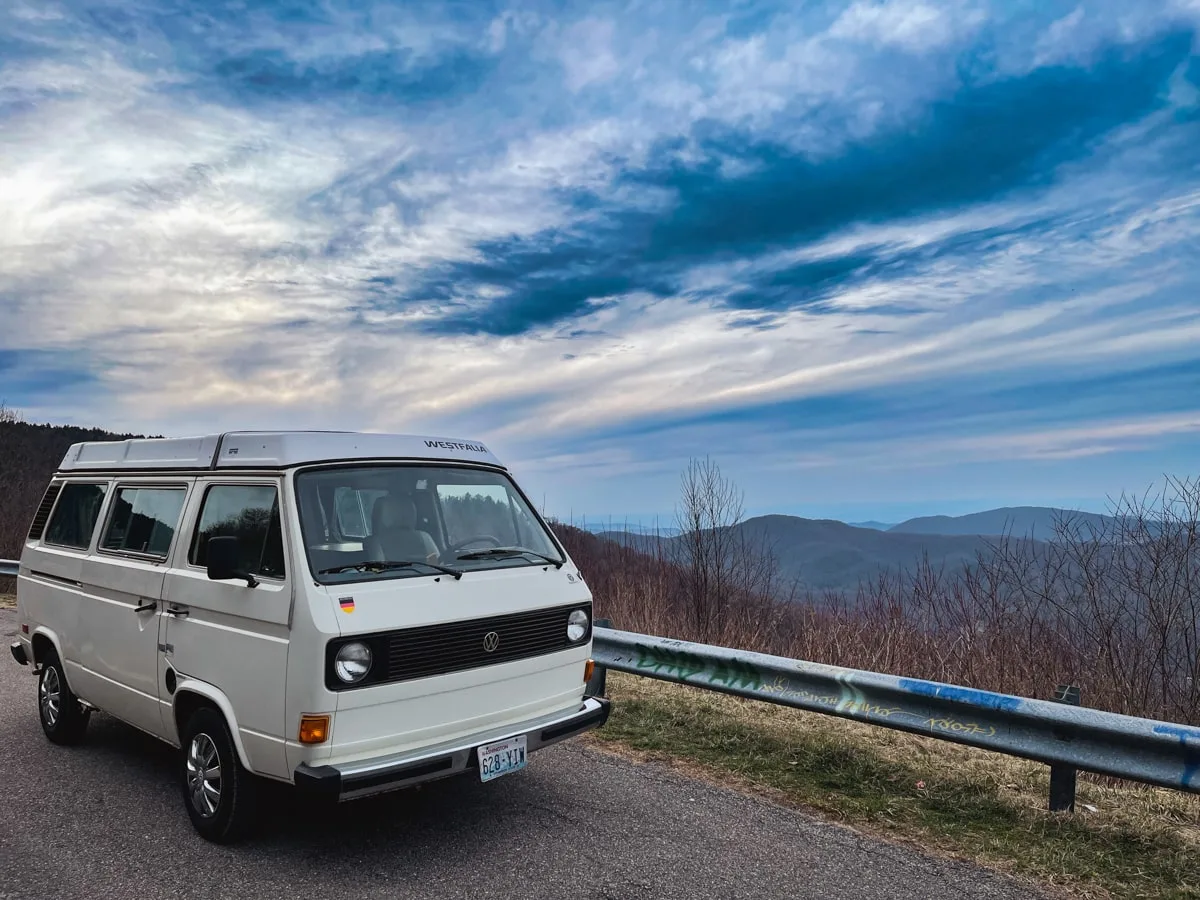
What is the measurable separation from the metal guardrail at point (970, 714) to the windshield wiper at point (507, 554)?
6.25 ft

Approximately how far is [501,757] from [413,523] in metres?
1.44

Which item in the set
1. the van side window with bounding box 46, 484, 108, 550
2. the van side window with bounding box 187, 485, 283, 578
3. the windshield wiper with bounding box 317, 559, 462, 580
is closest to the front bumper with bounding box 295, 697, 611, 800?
the windshield wiper with bounding box 317, 559, 462, 580

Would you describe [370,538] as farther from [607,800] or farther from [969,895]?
[969,895]

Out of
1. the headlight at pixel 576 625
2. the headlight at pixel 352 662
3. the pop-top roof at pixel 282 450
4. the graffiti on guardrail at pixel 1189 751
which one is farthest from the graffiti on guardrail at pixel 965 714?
the headlight at pixel 352 662

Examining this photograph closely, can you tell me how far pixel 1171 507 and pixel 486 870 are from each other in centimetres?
944

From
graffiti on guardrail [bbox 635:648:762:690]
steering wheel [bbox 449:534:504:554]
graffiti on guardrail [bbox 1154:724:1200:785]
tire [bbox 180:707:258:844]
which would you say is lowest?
tire [bbox 180:707:258:844]

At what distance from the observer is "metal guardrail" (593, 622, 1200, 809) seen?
4.56m

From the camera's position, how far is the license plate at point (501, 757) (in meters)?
4.47

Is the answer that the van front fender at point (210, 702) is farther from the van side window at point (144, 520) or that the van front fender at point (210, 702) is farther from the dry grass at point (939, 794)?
the dry grass at point (939, 794)

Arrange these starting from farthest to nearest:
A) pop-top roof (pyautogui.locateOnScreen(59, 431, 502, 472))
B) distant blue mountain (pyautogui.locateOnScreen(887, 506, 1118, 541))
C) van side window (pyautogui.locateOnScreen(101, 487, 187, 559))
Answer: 1. distant blue mountain (pyautogui.locateOnScreen(887, 506, 1118, 541))
2. van side window (pyautogui.locateOnScreen(101, 487, 187, 559))
3. pop-top roof (pyautogui.locateOnScreen(59, 431, 502, 472))

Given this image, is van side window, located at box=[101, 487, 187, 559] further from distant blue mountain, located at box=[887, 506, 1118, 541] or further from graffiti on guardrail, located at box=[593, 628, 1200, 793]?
distant blue mountain, located at box=[887, 506, 1118, 541]

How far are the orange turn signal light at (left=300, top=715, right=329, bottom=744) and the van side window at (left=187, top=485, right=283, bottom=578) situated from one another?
0.80 metres

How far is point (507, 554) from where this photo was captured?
17.3ft

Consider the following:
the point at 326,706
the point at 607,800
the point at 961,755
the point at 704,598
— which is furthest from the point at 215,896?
the point at 704,598
